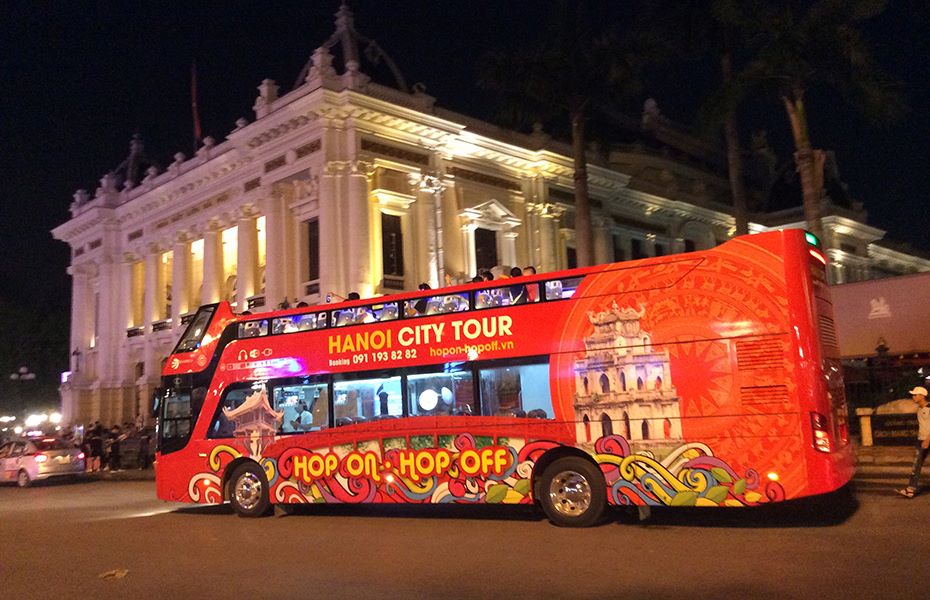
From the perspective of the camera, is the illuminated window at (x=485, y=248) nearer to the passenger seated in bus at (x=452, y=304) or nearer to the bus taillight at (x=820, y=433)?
the passenger seated in bus at (x=452, y=304)

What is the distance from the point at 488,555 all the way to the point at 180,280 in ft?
91.1

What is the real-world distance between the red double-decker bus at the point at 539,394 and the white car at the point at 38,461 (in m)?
10.6

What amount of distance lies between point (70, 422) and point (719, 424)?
36.5 m

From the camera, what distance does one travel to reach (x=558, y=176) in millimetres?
33094

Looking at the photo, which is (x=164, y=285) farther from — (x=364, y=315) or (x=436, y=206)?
(x=364, y=315)

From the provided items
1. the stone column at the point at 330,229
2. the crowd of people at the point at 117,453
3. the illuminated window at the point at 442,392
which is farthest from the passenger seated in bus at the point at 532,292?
the crowd of people at the point at 117,453

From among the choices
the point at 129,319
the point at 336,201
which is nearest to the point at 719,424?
the point at 336,201

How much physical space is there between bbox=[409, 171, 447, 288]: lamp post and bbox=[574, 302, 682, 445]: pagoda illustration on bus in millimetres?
17629

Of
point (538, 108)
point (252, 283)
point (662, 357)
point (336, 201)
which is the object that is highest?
point (538, 108)

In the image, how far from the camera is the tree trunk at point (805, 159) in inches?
699

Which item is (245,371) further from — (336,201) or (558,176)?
(558,176)

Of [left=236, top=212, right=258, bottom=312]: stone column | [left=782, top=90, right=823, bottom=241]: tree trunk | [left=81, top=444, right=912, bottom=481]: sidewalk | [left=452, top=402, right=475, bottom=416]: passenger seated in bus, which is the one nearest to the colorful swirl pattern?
[left=452, top=402, right=475, bottom=416]: passenger seated in bus

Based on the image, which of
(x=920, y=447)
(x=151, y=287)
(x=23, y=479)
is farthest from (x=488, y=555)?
(x=151, y=287)

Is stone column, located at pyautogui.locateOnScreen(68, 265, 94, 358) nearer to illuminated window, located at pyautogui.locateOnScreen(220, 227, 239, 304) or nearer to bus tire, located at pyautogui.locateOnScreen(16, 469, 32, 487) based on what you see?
illuminated window, located at pyautogui.locateOnScreen(220, 227, 239, 304)
